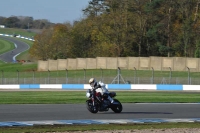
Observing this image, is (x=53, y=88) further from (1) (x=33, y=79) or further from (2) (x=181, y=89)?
(2) (x=181, y=89)

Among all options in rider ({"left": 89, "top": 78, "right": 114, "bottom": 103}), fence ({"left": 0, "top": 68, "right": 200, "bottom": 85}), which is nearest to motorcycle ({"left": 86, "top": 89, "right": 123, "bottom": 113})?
rider ({"left": 89, "top": 78, "right": 114, "bottom": 103})

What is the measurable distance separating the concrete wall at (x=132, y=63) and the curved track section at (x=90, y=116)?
109 ft

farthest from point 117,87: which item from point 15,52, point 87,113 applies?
point 15,52

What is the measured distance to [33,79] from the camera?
56.1m

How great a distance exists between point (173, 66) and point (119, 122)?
4342 centimetres

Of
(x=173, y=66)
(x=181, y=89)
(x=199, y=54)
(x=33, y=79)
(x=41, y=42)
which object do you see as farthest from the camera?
(x=41, y=42)

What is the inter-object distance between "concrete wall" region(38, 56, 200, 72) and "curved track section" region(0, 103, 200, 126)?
33.1 metres

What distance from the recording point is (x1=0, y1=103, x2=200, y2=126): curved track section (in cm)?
1728

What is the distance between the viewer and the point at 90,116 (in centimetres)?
1911

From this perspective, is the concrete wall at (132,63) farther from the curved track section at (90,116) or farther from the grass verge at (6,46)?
the grass verge at (6,46)

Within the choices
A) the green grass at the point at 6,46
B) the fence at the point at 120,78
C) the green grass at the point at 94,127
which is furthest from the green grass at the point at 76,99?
the green grass at the point at 6,46

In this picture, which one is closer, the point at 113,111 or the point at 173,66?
the point at 113,111

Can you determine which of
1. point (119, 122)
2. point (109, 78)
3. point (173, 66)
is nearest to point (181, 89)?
point (109, 78)

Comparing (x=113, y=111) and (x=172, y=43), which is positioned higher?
(x=172, y=43)
